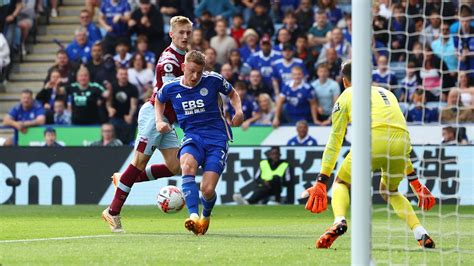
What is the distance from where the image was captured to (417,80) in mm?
19250

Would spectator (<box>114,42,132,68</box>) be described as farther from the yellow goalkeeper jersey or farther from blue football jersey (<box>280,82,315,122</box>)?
the yellow goalkeeper jersey

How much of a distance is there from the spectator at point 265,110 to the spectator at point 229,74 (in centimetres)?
72

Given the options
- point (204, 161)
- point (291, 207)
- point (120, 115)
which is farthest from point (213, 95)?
point (120, 115)

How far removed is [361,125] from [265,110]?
13.8m

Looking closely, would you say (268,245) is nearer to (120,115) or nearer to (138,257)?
(138,257)

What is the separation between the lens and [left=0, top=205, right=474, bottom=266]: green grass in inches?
371

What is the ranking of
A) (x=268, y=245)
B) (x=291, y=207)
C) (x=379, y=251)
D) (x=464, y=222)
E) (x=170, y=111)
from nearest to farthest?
1. (x=379, y=251)
2. (x=268, y=245)
3. (x=170, y=111)
4. (x=464, y=222)
5. (x=291, y=207)

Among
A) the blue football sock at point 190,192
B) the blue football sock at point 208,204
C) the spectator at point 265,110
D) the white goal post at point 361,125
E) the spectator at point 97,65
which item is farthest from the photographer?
the spectator at point 97,65

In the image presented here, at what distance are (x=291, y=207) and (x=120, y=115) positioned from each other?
462 cm

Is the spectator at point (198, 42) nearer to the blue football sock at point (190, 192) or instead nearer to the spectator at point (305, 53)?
the spectator at point (305, 53)

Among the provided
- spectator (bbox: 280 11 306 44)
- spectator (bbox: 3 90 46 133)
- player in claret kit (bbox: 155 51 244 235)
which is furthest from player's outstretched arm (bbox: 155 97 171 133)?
spectator (bbox: 280 11 306 44)

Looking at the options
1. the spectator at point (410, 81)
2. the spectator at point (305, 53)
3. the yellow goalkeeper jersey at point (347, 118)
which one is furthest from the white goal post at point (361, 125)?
the spectator at point (305, 53)

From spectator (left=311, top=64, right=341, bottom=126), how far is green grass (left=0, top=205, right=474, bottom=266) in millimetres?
4409

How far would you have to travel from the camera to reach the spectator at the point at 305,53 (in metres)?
22.9
